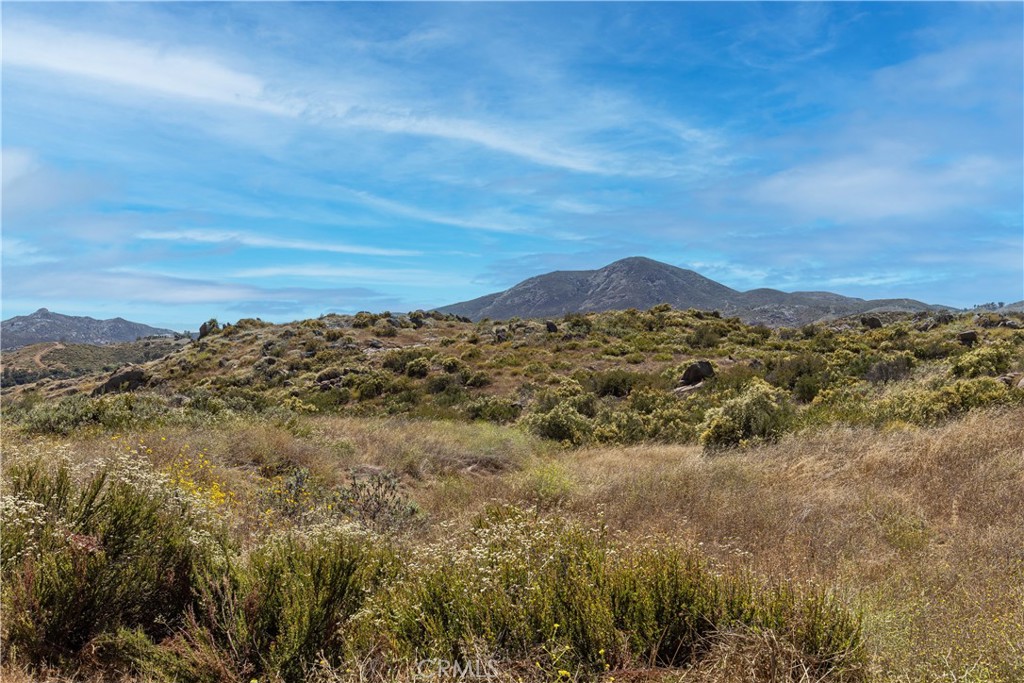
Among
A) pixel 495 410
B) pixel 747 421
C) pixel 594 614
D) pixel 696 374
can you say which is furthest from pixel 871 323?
pixel 594 614

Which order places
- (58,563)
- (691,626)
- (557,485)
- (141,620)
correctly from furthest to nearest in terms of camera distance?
(557,485), (141,620), (58,563), (691,626)

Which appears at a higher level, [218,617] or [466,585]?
[466,585]

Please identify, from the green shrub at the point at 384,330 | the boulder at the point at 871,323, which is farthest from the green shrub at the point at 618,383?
the green shrub at the point at 384,330

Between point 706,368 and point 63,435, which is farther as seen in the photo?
point 706,368

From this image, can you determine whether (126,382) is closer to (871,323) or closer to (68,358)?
Answer: (871,323)

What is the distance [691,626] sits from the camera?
3.58 meters

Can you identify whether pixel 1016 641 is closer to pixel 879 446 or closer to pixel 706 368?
pixel 879 446

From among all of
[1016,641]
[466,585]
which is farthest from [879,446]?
[466,585]

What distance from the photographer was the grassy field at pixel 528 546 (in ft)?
11.1

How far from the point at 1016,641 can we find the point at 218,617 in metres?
4.94

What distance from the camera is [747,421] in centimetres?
1181

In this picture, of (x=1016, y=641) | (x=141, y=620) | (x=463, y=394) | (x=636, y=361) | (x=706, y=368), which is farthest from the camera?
(x=636, y=361)

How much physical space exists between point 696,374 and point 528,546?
18.2m

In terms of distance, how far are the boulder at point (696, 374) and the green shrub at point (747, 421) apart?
8.12 m
